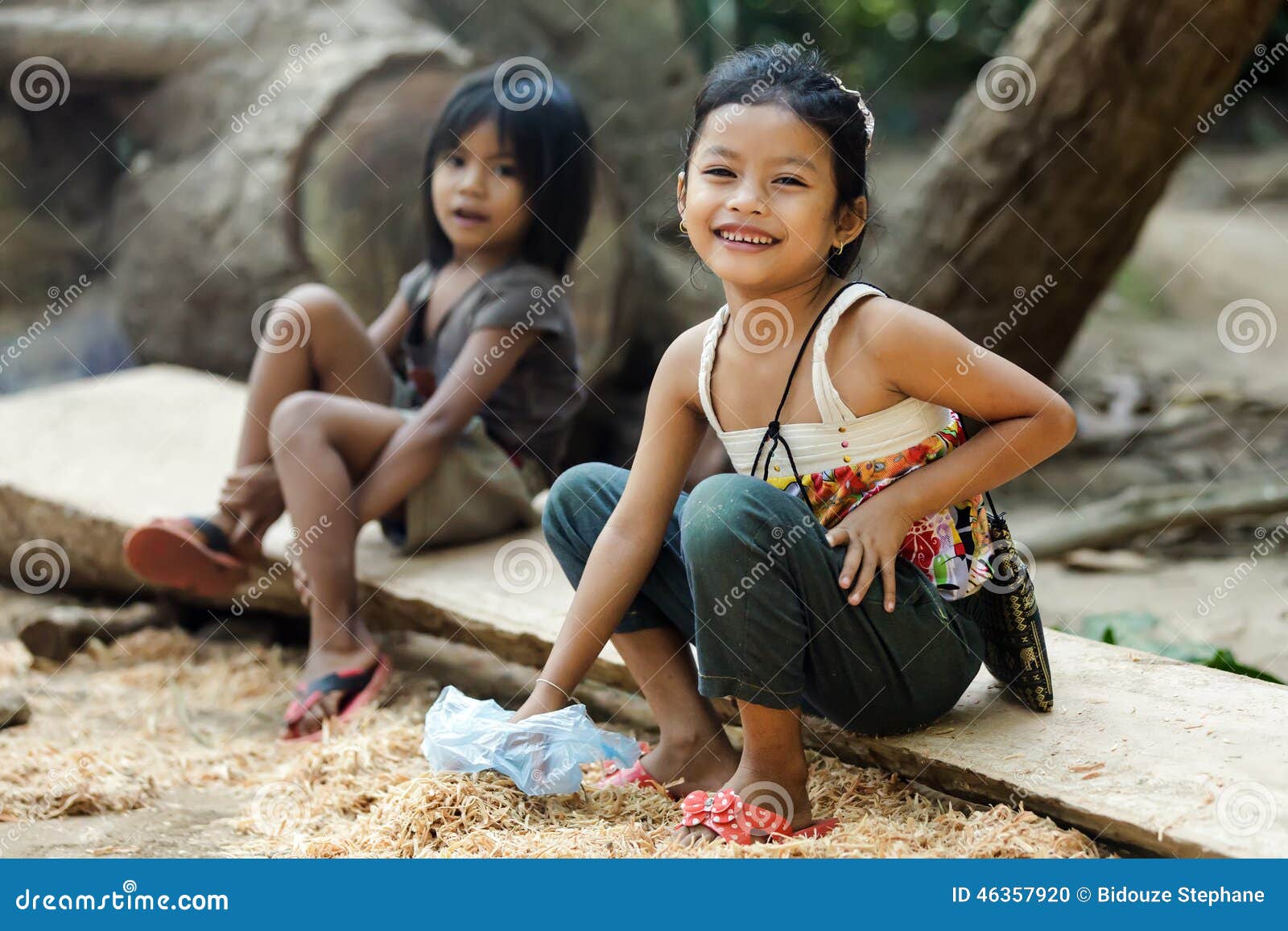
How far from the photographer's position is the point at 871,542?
71.1 inches

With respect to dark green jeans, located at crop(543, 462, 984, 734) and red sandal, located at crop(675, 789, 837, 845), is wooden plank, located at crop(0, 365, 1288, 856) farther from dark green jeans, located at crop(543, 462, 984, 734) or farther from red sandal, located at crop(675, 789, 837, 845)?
red sandal, located at crop(675, 789, 837, 845)

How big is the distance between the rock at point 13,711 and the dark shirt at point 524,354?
1086mm

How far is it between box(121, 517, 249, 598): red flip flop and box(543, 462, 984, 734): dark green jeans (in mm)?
1325

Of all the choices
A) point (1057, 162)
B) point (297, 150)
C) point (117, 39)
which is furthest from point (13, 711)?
point (117, 39)

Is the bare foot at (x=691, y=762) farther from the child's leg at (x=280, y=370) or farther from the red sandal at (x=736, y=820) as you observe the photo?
the child's leg at (x=280, y=370)

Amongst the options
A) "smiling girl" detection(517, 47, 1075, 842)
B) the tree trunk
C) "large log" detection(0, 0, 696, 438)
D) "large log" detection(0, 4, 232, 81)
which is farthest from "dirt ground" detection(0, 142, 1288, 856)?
"large log" detection(0, 4, 232, 81)

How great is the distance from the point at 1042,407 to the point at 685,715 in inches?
29.8

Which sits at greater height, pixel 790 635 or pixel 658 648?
pixel 790 635

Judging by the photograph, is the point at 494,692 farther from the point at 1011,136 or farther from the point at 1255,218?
the point at 1255,218

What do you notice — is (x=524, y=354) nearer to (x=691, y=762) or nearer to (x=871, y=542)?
(x=691, y=762)

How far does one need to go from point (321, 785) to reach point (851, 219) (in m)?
1.34

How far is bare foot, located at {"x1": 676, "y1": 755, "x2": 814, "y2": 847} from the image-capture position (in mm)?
1858

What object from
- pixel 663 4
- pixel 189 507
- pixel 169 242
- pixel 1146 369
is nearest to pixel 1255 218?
pixel 1146 369

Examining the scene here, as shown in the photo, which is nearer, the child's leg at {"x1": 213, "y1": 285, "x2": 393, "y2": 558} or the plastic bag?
the plastic bag
